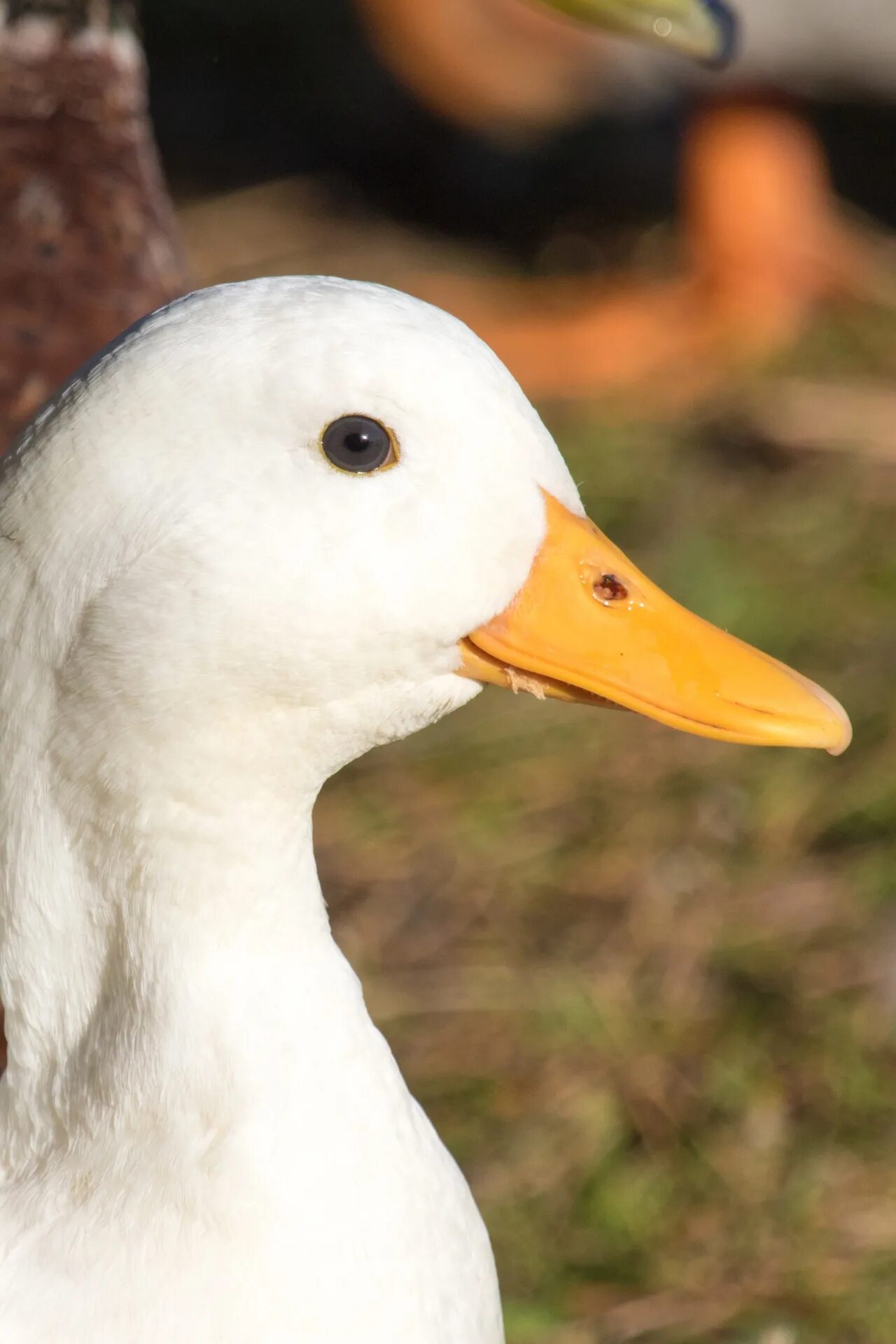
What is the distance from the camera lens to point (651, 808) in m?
2.88

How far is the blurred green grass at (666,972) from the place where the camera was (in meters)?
2.17

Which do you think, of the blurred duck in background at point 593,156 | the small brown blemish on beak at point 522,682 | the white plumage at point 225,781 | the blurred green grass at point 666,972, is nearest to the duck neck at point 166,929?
the white plumage at point 225,781

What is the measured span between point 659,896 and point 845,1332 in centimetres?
79

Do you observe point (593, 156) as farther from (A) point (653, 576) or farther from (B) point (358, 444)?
(B) point (358, 444)

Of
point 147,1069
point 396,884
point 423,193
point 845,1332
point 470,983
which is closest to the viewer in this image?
point 147,1069

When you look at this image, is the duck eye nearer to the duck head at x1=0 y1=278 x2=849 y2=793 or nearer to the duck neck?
the duck head at x1=0 y1=278 x2=849 y2=793

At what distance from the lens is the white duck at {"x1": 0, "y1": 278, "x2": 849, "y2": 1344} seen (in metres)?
1.17

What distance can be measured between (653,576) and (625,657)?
2.04 metres

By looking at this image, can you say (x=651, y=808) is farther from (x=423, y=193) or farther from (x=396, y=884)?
(x=423, y=193)

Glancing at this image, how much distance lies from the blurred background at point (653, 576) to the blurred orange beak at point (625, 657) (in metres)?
0.91

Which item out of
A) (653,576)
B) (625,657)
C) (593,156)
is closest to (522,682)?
(625,657)

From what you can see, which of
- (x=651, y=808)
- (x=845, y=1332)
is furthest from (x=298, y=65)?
(x=845, y=1332)

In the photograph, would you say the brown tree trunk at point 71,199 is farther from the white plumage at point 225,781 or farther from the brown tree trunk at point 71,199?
the white plumage at point 225,781

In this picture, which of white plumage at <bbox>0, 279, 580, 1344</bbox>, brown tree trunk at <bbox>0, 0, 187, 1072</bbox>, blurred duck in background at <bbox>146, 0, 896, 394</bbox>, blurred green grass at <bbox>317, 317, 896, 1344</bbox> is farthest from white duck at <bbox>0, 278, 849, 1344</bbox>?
blurred duck in background at <bbox>146, 0, 896, 394</bbox>
